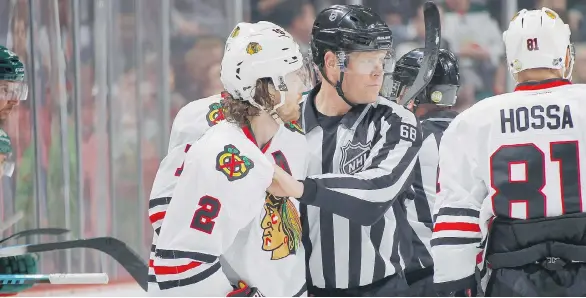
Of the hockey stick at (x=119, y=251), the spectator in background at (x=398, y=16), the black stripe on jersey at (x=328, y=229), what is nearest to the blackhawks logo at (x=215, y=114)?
the black stripe on jersey at (x=328, y=229)

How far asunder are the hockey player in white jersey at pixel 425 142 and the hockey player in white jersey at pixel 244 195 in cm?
49

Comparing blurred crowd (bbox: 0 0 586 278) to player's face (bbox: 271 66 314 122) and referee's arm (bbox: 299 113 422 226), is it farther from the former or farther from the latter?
player's face (bbox: 271 66 314 122)

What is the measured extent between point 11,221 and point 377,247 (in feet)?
Answer: 8.26

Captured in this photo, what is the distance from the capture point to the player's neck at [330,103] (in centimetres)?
230

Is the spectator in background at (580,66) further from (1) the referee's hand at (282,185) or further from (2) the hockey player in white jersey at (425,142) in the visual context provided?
(1) the referee's hand at (282,185)

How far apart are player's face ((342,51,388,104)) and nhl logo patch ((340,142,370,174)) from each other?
11 cm

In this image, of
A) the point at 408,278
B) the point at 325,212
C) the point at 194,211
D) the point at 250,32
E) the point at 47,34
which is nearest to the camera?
the point at 194,211

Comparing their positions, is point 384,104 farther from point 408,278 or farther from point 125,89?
point 125,89

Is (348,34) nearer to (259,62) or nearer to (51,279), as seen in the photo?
(259,62)

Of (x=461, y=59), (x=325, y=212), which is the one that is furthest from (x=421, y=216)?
(x=461, y=59)

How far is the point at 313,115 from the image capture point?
2.30 meters

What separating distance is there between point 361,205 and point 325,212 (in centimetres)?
18

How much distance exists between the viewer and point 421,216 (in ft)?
8.28

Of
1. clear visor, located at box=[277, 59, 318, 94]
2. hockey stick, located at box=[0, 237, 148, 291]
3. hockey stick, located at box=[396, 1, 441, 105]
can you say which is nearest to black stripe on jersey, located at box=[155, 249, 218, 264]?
clear visor, located at box=[277, 59, 318, 94]
